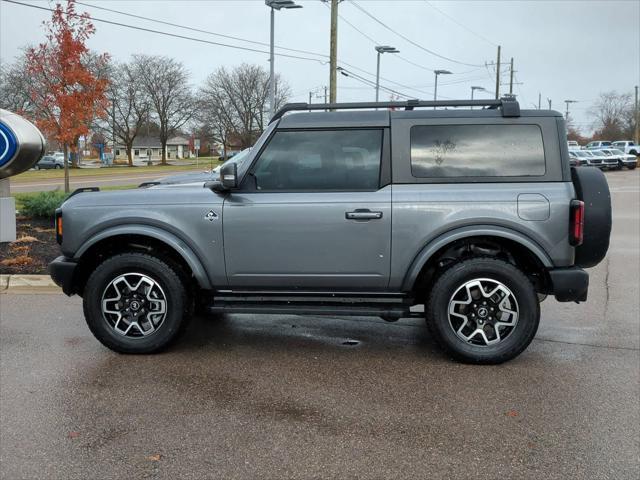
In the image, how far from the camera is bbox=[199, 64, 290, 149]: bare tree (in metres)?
74.1

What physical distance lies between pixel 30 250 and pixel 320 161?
575 cm

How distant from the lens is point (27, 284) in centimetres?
723

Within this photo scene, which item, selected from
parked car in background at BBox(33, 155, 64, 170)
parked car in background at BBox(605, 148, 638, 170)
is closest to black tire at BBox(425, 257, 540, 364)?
parked car in background at BBox(605, 148, 638, 170)

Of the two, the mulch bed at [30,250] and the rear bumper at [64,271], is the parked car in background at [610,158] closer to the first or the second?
the mulch bed at [30,250]

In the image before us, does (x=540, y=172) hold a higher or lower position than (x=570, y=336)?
higher

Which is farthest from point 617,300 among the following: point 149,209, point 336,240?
point 149,209

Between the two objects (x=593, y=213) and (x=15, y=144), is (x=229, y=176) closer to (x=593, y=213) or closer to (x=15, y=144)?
(x=15, y=144)

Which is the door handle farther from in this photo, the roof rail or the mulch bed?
the mulch bed

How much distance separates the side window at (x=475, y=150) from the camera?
461cm

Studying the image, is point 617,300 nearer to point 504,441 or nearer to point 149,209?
point 504,441

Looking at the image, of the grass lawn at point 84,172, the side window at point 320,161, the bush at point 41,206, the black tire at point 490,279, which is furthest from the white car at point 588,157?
the side window at point 320,161

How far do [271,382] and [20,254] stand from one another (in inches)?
223

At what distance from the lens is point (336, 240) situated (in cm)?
460

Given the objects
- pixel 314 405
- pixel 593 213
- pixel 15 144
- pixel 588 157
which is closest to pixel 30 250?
pixel 15 144
